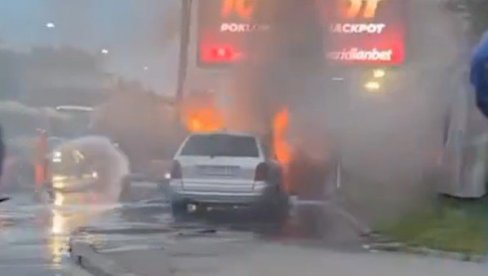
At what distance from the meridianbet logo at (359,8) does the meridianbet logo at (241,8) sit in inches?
77.8

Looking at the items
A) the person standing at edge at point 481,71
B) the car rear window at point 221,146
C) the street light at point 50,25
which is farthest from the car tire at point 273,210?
the person standing at edge at point 481,71

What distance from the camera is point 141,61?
3359 centimetres

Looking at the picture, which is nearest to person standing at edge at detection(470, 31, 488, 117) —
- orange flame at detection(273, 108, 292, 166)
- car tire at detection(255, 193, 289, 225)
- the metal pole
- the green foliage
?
the green foliage

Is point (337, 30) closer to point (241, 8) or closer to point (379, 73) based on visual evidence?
point (379, 73)

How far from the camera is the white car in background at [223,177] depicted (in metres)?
19.8

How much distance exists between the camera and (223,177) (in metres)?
19.9

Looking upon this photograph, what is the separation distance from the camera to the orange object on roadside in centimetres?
2945

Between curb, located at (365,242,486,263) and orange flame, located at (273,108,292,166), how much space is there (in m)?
11.4

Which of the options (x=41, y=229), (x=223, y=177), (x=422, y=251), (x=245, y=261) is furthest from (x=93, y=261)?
(x=223, y=177)

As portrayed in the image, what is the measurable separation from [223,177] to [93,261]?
6.97 metres

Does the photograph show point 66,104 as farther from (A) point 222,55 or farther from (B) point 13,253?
(B) point 13,253

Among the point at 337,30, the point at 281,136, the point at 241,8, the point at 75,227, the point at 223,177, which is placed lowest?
the point at 75,227

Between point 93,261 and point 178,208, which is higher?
point 93,261

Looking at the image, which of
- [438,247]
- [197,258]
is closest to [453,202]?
[438,247]
